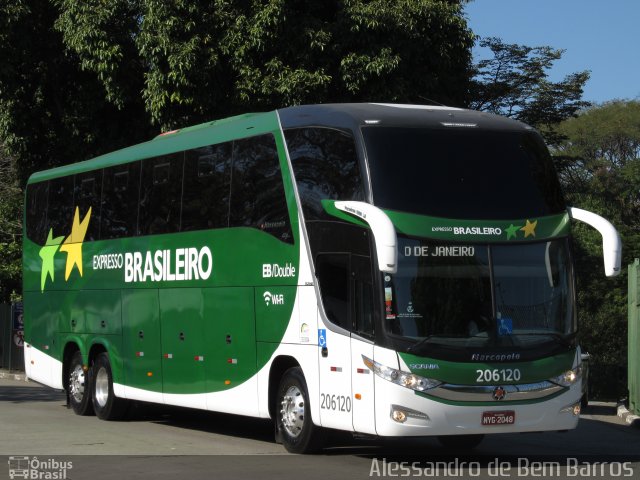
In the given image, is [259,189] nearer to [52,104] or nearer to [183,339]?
[183,339]

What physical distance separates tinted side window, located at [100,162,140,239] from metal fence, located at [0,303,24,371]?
573 inches

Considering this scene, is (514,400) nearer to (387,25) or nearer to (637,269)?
(637,269)

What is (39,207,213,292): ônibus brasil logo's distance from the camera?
49.6 feet

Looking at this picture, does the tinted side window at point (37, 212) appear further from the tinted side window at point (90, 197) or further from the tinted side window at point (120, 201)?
the tinted side window at point (120, 201)

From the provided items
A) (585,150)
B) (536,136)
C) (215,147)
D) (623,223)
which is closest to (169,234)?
(215,147)

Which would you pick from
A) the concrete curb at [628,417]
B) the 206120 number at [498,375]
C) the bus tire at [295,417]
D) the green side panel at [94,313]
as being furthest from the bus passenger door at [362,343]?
the concrete curb at [628,417]

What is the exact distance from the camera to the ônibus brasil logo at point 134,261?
15117 mm

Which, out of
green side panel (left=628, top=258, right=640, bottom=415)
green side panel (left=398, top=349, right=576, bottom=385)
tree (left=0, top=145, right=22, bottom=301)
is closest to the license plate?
green side panel (left=398, top=349, right=576, bottom=385)

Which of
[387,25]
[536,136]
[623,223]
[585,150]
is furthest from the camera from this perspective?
[585,150]

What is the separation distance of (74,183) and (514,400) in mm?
9984

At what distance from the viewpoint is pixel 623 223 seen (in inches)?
1762

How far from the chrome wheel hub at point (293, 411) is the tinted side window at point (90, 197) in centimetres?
602

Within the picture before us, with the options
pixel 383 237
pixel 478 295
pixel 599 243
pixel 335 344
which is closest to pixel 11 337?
pixel 335 344

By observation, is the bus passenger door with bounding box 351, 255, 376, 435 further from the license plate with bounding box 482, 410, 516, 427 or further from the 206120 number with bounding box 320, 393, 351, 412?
the license plate with bounding box 482, 410, 516, 427
